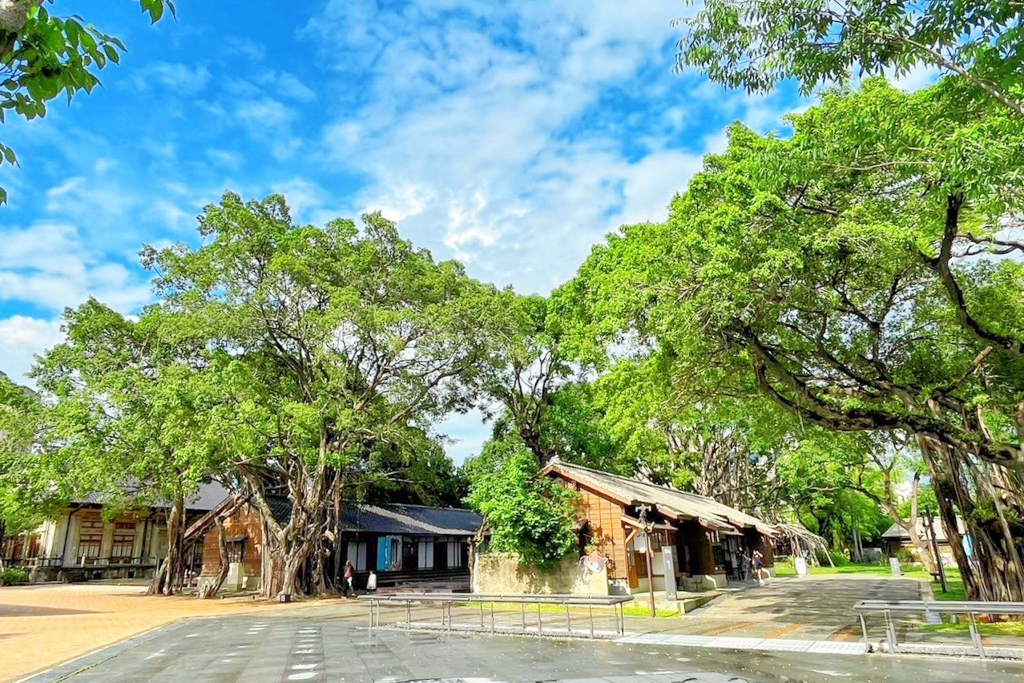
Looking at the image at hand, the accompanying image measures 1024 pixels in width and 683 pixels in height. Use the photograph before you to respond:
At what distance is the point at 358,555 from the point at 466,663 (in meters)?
21.3

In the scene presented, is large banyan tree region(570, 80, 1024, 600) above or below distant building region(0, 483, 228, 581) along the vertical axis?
above

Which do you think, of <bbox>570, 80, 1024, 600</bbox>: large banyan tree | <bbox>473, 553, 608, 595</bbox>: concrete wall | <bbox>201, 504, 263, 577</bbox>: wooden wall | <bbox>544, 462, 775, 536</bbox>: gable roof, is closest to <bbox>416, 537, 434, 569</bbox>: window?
<bbox>201, 504, 263, 577</bbox>: wooden wall

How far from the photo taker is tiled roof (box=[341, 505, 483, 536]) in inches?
1155

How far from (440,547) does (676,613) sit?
19.7 meters

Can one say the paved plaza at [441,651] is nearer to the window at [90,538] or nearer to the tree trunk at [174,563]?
the tree trunk at [174,563]

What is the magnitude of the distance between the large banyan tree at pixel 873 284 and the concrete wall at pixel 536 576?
809 cm

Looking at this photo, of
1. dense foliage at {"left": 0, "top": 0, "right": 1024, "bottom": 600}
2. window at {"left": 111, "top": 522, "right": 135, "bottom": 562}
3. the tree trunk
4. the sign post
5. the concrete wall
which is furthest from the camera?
window at {"left": 111, "top": 522, "right": 135, "bottom": 562}

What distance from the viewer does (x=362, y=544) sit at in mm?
29281

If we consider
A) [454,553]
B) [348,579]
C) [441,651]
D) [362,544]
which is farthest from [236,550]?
[441,651]

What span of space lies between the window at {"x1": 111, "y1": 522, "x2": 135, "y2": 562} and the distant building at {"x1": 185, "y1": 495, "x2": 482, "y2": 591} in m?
10.3

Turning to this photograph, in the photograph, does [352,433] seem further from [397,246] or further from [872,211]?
[872,211]

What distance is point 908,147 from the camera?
865 cm

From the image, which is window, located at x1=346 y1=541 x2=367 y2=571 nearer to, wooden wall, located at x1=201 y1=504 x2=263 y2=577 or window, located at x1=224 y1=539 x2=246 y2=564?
wooden wall, located at x1=201 y1=504 x2=263 y2=577

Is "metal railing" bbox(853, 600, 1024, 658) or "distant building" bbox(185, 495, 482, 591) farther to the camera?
"distant building" bbox(185, 495, 482, 591)
